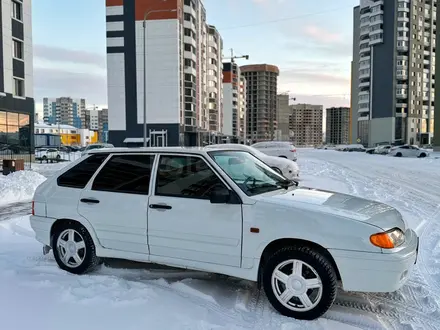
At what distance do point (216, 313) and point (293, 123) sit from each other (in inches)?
5558

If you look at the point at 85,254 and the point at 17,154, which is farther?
the point at 17,154

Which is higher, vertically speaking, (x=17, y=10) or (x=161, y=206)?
(x=17, y=10)

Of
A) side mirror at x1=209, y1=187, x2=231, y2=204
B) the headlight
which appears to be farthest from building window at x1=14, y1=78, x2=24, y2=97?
the headlight

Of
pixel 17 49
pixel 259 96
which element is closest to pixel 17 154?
pixel 17 49

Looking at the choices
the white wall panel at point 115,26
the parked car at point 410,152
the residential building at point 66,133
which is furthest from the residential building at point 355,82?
the residential building at point 66,133

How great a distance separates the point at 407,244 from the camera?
3.74 m

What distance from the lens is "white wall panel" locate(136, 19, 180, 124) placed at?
186 feet

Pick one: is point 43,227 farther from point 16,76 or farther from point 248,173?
point 16,76

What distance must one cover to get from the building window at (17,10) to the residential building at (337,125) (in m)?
137

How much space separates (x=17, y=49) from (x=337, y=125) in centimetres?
14192

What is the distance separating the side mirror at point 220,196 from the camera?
3.91 m

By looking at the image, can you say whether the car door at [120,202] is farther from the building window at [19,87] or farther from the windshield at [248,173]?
the building window at [19,87]

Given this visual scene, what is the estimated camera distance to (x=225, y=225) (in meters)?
3.96

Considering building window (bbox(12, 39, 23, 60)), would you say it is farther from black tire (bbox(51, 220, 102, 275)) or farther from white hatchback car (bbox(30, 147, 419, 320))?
black tire (bbox(51, 220, 102, 275))
